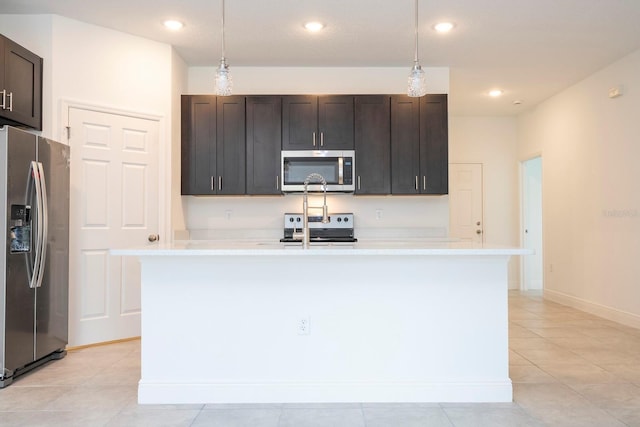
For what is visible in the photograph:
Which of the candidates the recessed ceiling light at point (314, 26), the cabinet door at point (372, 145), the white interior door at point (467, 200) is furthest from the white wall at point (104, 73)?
the white interior door at point (467, 200)

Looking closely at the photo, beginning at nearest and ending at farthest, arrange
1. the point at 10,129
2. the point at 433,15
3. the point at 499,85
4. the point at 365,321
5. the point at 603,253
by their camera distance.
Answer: the point at 365,321
the point at 10,129
the point at 433,15
the point at 603,253
the point at 499,85

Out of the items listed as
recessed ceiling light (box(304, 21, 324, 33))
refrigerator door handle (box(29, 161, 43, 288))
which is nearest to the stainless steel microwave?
recessed ceiling light (box(304, 21, 324, 33))

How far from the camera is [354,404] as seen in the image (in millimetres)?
2631

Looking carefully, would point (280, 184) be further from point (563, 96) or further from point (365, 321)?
point (563, 96)

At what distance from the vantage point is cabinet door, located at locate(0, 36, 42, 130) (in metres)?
3.32

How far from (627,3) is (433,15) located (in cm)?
136

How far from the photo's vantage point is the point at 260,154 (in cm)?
480

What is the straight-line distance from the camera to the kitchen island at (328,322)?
2.68 m

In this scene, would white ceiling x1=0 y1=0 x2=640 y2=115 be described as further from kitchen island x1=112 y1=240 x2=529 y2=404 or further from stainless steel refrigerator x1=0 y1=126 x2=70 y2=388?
kitchen island x1=112 y1=240 x2=529 y2=404

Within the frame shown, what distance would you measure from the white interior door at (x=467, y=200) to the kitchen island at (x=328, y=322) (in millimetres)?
4630

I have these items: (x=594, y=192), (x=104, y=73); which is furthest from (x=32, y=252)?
(x=594, y=192)

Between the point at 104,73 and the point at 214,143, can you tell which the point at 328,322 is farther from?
the point at 104,73

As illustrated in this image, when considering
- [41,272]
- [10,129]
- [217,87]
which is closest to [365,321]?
[217,87]

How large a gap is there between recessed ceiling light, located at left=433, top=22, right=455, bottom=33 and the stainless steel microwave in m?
1.34
